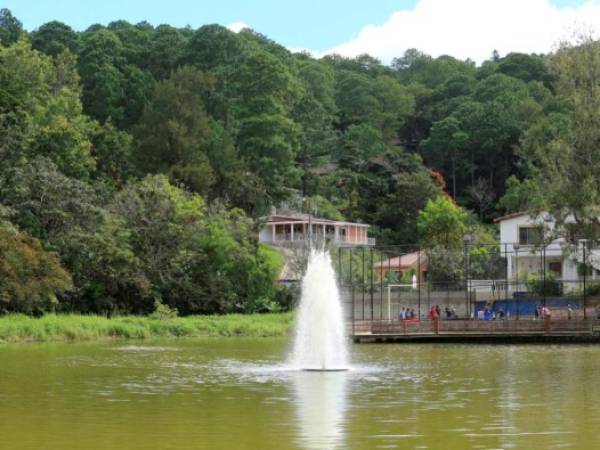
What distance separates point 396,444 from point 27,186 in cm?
4627

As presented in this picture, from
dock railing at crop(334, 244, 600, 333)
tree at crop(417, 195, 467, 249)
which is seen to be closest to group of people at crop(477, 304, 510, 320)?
dock railing at crop(334, 244, 600, 333)

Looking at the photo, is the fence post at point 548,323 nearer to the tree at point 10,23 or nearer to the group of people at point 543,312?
the group of people at point 543,312

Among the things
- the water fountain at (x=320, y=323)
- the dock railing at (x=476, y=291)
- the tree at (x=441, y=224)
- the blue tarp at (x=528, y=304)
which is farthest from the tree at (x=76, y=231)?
the tree at (x=441, y=224)

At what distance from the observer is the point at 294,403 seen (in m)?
24.9

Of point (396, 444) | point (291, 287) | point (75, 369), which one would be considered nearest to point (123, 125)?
point (291, 287)

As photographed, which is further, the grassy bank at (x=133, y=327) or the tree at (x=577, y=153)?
the tree at (x=577, y=153)

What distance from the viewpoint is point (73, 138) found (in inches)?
2874

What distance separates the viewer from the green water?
19.6m

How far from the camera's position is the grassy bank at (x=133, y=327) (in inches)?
2025

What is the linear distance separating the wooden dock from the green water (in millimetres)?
10532

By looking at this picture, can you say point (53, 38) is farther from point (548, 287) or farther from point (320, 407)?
point (320, 407)

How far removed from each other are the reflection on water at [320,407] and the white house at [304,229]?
67888 millimetres

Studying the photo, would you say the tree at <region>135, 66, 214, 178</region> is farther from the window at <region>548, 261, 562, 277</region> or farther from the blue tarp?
the blue tarp

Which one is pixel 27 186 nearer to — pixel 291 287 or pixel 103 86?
pixel 291 287
